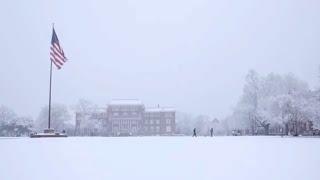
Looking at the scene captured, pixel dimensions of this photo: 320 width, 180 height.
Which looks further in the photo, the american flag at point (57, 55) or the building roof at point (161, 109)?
the building roof at point (161, 109)

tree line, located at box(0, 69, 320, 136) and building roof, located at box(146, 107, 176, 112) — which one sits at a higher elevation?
building roof, located at box(146, 107, 176, 112)

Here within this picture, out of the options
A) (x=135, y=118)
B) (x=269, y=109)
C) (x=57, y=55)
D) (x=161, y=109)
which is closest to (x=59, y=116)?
(x=135, y=118)

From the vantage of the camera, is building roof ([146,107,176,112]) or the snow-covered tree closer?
the snow-covered tree

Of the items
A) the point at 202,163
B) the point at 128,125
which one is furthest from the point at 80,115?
the point at 202,163

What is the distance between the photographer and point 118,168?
12.3m

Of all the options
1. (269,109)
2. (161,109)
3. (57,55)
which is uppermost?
(161,109)

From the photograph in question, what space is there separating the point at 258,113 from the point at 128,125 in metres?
73.0

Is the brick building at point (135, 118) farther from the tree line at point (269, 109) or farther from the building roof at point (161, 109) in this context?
the tree line at point (269, 109)

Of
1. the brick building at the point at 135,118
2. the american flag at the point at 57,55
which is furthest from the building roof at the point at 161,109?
the american flag at the point at 57,55

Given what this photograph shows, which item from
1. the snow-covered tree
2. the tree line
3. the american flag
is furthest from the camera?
the snow-covered tree

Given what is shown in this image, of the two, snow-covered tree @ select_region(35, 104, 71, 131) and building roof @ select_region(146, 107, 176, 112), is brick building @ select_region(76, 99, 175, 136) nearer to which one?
building roof @ select_region(146, 107, 176, 112)

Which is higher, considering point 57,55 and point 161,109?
point 161,109

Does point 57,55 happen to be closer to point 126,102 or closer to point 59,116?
point 59,116

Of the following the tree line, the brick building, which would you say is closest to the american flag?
the tree line
